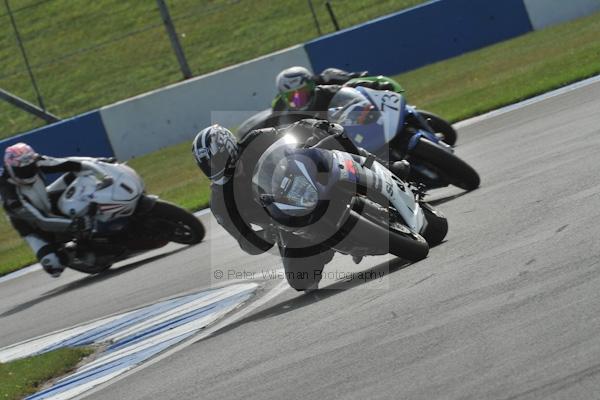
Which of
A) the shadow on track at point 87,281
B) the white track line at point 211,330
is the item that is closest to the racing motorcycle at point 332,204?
the white track line at point 211,330

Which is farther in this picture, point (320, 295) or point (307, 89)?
point (307, 89)

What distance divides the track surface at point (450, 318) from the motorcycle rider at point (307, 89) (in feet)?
4.45

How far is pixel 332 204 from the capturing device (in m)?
7.62

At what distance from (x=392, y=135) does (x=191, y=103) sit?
11.0 m

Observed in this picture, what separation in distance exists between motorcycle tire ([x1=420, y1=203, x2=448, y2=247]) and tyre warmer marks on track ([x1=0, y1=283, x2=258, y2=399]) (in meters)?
1.46

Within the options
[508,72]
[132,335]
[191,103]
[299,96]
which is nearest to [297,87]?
[299,96]

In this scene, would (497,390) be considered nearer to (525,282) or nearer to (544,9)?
(525,282)

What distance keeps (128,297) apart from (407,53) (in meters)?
A: 11.5

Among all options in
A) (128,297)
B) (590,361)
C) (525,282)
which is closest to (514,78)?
(128,297)

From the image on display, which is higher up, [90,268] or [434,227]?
[434,227]

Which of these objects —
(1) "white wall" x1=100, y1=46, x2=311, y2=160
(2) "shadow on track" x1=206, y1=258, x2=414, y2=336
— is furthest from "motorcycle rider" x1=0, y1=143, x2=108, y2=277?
(1) "white wall" x1=100, y1=46, x2=311, y2=160

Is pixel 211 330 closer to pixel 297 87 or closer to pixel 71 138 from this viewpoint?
pixel 297 87

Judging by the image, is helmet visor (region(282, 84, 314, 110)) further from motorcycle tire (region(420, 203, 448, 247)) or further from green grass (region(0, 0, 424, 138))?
green grass (region(0, 0, 424, 138))

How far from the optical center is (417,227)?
26.9 feet
